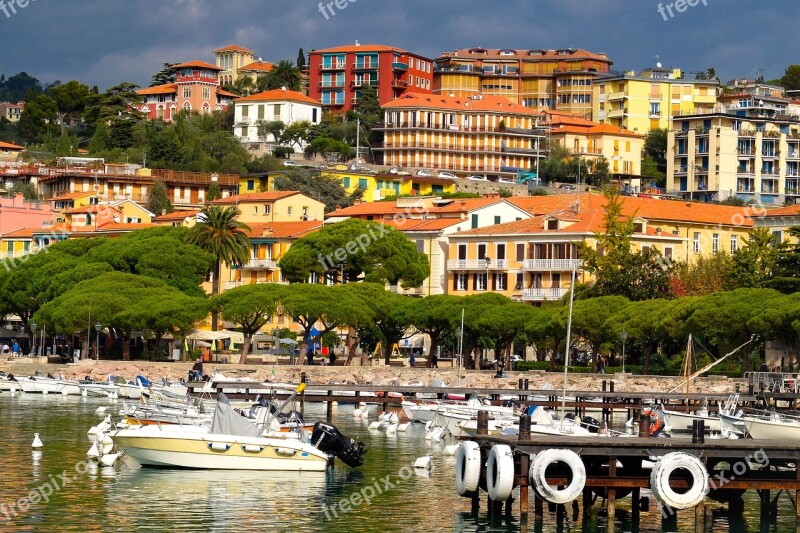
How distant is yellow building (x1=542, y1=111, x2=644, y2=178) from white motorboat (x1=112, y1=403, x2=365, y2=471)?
13052 centimetres

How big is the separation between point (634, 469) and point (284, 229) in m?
80.7

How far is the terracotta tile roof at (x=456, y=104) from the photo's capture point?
166500mm

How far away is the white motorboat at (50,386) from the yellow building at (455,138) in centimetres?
8412

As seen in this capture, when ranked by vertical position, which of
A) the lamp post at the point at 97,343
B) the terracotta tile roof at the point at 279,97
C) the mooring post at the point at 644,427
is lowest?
the mooring post at the point at 644,427

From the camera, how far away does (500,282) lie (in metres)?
104

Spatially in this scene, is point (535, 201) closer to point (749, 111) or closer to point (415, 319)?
point (415, 319)

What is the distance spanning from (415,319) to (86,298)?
19882 mm

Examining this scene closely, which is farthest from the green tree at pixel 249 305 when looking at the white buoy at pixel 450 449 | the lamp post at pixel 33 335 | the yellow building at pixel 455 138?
the yellow building at pixel 455 138

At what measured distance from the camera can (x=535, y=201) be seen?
118375mm

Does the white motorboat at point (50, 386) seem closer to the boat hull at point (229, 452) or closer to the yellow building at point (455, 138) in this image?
the boat hull at point (229, 452)

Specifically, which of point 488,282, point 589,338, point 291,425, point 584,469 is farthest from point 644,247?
point 584,469

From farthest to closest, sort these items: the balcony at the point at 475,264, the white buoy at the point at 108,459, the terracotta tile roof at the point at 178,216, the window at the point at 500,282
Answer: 1. the terracotta tile roof at the point at 178,216
2. the balcony at the point at 475,264
3. the window at the point at 500,282
4. the white buoy at the point at 108,459

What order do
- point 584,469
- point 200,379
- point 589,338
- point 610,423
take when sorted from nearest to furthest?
point 584,469 → point 610,423 → point 200,379 → point 589,338

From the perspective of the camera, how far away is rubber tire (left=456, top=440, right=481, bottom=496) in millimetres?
37438
